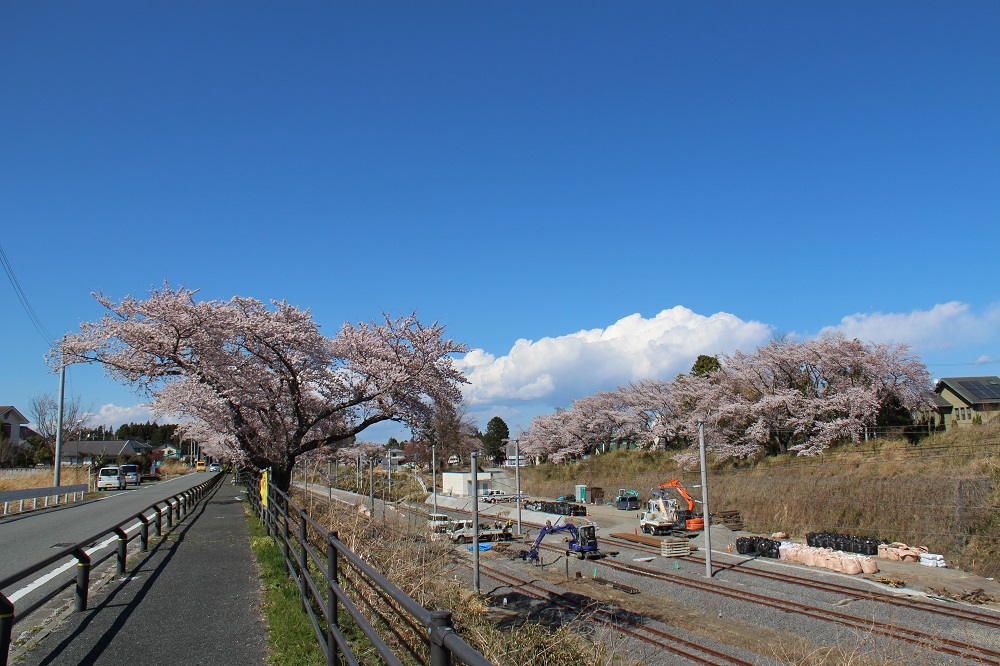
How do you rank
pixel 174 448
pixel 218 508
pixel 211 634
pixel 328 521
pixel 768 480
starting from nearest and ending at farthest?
pixel 211 634, pixel 328 521, pixel 218 508, pixel 768 480, pixel 174 448

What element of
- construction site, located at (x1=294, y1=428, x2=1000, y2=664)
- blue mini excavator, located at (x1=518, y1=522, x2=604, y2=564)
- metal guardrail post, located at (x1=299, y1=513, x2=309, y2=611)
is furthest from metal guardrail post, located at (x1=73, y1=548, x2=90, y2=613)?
blue mini excavator, located at (x1=518, y1=522, x2=604, y2=564)

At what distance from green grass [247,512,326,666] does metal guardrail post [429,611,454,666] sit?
3.84 m

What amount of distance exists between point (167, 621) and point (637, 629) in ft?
35.4

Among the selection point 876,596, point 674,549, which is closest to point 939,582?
point 876,596

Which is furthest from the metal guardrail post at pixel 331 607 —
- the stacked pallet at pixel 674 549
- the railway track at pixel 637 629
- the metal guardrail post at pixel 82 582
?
the stacked pallet at pixel 674 549

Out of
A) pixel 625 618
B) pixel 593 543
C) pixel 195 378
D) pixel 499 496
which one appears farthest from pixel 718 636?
pixel 499 496

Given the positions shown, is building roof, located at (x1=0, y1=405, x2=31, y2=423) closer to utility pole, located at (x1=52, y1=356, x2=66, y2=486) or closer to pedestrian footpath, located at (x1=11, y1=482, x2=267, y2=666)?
utility pole, located at (x1=52, y1=356, x2=66, y2=486)

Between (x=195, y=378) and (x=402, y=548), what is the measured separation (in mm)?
9266

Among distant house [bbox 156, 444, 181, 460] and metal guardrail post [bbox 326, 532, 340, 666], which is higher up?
metal guardrail post [bbox 326, 532, 340, 666]

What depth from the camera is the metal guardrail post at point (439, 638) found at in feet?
7.87

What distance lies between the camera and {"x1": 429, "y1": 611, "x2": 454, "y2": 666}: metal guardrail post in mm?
2398

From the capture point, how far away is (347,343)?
19.7 meters

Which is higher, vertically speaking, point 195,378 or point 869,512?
point 195,378

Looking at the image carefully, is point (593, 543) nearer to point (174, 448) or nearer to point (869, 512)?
point (869, 512)
